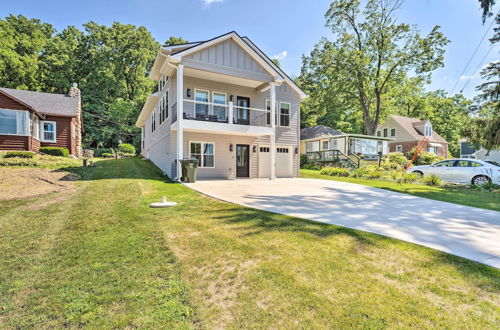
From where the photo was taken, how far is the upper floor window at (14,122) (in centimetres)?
1555

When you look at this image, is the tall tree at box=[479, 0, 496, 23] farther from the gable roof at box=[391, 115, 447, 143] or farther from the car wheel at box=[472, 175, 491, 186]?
the gable roof at box=[391, 115, 447, 143]

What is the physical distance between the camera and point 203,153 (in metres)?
13.5

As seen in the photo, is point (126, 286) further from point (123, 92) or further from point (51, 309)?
point (123, 92)

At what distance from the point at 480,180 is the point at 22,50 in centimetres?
4659

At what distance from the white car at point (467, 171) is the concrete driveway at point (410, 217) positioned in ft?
22.4

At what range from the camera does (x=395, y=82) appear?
89.2ft

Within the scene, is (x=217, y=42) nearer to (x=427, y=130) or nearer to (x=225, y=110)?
(x=225, y=110)

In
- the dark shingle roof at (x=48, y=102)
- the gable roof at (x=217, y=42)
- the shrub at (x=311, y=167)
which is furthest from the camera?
the shrub at (x=311, y=167)

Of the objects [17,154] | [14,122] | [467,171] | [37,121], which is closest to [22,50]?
[37,121]

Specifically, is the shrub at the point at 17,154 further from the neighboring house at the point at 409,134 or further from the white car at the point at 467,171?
the neighboring house at the point at 409,134

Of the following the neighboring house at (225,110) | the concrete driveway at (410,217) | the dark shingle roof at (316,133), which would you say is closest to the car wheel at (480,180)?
the concrete driveway at (410,217)

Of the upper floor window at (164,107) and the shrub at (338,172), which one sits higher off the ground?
the upper floor window at (164,107)

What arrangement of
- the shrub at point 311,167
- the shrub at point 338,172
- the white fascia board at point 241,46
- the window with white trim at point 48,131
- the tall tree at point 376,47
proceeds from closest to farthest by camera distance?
the white fascia board at point 241,46
the shrub at point 338,172
the window with white trim at point 48,131
the shrub at point 311,167
the tall tree at point 376,47

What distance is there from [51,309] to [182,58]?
10.9 meters
